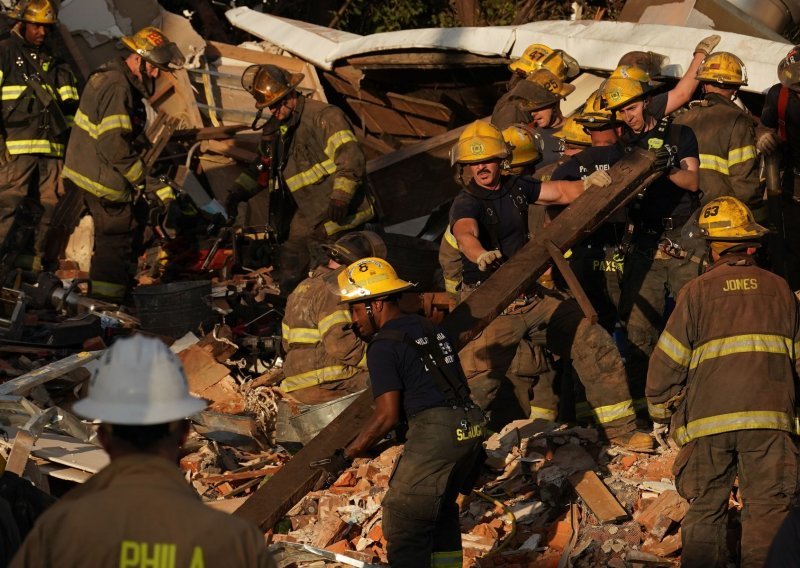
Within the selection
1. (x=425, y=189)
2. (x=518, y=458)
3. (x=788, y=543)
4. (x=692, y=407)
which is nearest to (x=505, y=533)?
(x=518, y=458)

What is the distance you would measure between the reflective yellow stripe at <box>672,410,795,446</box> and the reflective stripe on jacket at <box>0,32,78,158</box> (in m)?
7.16

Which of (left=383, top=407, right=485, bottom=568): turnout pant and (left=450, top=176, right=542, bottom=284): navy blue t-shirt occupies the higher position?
(left=450, top=176, right=542, bottom=284): navy blue t-shirt

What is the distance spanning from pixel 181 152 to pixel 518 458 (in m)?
6.86

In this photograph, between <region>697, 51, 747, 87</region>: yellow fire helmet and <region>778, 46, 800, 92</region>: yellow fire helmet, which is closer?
<region>778, 46, 800, 92</region>: yellow fire helmet

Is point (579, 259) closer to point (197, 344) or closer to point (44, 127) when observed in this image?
point (197, 344)

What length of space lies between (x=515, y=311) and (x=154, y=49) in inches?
168

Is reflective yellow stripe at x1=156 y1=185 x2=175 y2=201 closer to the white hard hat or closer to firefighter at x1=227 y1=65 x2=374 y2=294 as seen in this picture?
firefighter at x1=227 y1=65 x2=374 y2=294

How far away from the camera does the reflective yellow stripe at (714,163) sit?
881 centimetres

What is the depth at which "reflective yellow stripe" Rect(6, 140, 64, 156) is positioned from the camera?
436 inches

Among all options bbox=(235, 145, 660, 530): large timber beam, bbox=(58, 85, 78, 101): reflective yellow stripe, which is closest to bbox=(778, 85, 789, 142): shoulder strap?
bbox=(235, 145, 660, 530): large timber beam

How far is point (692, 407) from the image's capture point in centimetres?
598

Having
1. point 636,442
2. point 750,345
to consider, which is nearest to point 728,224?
point 750,345

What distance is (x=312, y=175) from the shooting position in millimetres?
10484

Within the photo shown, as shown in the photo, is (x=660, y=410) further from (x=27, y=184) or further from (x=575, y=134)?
(x=27, y=184)
